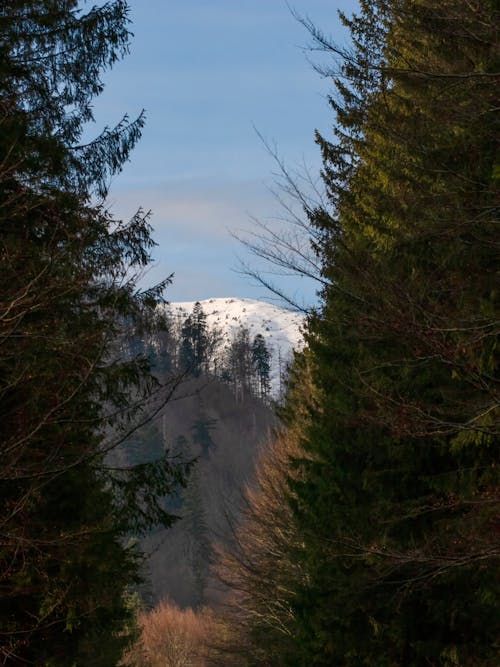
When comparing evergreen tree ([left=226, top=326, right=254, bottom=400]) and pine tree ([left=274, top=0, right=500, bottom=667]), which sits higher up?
evergreen tree ([left=226, top=326, right=254, bottom=400])

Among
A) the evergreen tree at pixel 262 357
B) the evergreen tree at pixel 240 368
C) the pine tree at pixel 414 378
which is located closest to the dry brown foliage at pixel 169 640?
the pine tree at pixel 414 378

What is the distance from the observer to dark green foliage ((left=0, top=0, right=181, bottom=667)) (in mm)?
8320

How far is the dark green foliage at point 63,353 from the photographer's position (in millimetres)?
8320

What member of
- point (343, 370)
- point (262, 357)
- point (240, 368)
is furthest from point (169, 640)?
point (240, 368)

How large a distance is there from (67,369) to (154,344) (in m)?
136

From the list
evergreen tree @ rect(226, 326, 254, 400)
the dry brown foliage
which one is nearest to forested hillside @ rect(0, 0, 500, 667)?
the dry brown foliage

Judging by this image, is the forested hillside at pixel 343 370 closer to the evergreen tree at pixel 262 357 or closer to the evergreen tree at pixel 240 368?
the evergreen tree at pixel 262 357

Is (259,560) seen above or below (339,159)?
below

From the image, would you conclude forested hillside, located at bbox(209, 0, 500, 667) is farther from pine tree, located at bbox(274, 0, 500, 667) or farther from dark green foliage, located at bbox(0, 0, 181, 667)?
dark green foliage, located at bbox(0, 0, 181, 667)

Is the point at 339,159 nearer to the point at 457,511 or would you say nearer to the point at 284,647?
the point at 457,511

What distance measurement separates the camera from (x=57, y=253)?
355 inches

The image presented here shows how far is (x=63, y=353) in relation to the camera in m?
8.79

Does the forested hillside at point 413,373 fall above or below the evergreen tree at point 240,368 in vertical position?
below

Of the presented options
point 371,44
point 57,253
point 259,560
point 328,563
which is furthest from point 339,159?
point 259,560
